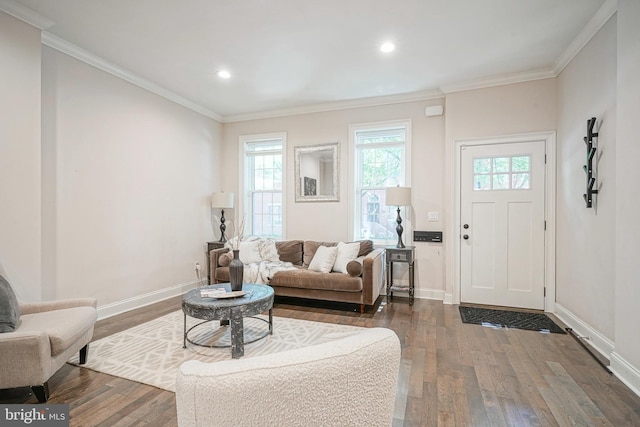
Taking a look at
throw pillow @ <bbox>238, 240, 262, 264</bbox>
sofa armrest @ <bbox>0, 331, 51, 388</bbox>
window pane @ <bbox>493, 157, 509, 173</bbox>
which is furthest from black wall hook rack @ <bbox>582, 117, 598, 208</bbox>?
sofa armrest @ <bbox>0, 331, 51, 388</bbox>

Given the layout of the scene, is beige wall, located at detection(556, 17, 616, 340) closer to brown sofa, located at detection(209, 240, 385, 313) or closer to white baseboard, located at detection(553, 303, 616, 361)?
white baseboard, located at detection(553, 303, 616, 361)

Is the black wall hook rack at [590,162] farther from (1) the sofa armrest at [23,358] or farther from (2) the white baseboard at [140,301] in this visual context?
(2) the white baseboard at [140,301]

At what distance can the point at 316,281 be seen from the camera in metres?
3.80

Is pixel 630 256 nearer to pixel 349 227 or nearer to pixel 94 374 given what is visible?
pixel 349 227

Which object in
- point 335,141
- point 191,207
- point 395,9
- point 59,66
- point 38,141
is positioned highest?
point 395,9

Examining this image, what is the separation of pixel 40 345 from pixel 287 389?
1965 mm

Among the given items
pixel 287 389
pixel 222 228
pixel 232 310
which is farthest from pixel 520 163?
pixel 222 228

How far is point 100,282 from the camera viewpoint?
3473mm

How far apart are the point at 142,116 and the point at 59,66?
978mm

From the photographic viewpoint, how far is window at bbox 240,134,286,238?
207 inches

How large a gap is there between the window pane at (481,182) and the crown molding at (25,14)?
15.7 feet

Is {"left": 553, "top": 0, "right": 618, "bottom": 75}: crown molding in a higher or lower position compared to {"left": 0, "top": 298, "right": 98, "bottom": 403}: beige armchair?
higher

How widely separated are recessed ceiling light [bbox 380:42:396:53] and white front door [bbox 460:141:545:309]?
5.49ft

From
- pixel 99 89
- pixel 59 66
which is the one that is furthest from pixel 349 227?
pixel 59 66
